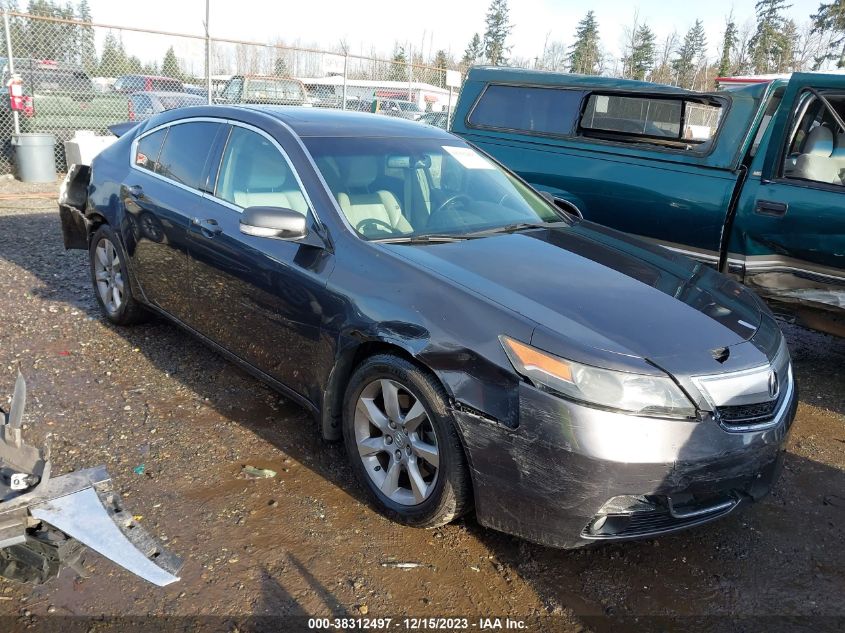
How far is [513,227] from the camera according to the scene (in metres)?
3.69

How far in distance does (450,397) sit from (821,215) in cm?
314

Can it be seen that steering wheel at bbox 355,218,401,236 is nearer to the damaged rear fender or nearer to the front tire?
the damaged rear fender

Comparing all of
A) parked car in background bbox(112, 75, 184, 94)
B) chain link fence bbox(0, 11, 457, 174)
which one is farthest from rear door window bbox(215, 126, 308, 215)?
parked car in background bbox(112, 75, 184, 94)

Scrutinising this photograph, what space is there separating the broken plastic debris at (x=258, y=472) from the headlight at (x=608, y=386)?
149 centimetres

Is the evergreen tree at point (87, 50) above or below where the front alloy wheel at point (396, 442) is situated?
above

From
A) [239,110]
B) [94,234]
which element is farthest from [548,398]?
[94,234]

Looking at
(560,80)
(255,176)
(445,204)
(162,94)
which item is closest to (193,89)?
(162,94)

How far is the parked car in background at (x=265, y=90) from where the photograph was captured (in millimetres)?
16277

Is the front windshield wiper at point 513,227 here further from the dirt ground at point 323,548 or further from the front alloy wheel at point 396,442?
the dirt ground at point 323,548

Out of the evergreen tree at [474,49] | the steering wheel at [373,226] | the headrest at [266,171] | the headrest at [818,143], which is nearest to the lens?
the steering wheel at [373,226]

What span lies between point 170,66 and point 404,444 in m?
15.6

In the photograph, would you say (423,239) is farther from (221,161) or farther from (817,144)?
(817,144)

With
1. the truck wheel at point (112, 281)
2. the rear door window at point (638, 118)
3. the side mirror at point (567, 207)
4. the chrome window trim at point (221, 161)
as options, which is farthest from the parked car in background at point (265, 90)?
the side mirror at point (567, 207)

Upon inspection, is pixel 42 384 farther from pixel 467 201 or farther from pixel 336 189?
pixel 467 201
